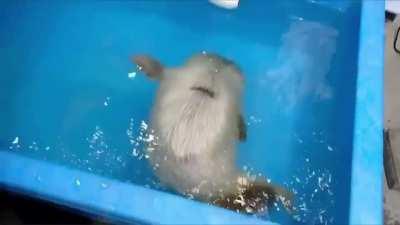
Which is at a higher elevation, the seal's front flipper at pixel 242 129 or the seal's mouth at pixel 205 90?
the seal's mouth at pixel 205 90

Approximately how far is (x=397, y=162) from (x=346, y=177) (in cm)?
43

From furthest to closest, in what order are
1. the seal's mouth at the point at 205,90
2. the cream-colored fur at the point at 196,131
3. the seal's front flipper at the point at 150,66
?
the seal's front flipper at the point at 150,66 < the seal's mouth at the point at 205,90 < the cream-colored fur at the point at 196,131

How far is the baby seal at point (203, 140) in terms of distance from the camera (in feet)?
4.44

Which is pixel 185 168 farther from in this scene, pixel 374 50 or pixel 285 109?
pixel 374 50

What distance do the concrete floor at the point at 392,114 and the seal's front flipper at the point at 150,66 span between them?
31.7 inches

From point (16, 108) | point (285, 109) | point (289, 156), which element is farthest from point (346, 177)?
point (16, 108)

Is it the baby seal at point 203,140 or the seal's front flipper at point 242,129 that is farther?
the seal's front flipper at point 242,129

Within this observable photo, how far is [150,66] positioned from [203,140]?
0.36m

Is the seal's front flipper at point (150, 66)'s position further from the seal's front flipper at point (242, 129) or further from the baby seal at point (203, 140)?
the seal's front flipper at point (242, 129)

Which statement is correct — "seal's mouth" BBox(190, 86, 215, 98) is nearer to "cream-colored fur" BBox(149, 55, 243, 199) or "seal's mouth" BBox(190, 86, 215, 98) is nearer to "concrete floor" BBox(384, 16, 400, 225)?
"cream-colored fur" BBox(149, 55, 243, 199)

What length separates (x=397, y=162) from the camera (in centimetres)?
165

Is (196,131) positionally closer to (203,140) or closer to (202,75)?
(203,140)

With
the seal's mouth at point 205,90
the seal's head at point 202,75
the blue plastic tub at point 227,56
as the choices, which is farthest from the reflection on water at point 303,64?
the seal's mouth at point 205,90

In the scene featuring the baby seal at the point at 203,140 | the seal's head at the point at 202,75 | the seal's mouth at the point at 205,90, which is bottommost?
the baby seal at the point at 203,140
